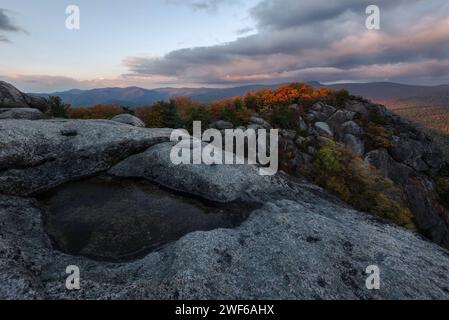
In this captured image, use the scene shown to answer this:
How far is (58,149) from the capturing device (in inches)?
Result: 992

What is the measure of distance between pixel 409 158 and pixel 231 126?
50.3 metres

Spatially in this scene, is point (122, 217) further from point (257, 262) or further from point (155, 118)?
point (155, 118)

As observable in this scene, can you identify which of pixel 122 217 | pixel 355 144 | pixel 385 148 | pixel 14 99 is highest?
pixel 14 99

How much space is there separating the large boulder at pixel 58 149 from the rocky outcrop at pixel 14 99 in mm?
23585

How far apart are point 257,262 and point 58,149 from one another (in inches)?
857

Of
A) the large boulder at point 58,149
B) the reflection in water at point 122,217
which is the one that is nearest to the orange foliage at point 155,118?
the large boulder at point 58,149

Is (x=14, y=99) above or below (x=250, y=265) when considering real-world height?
above

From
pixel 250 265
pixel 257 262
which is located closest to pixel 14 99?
pixel 250 265

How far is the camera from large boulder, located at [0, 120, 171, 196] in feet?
72.3

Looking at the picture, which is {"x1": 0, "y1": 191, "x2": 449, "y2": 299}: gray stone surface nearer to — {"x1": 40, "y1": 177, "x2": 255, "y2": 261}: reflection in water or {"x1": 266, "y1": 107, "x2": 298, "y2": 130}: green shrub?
{"x1": 40, "y1": 177, "x2": 255, "y2": 261}: reflection in water

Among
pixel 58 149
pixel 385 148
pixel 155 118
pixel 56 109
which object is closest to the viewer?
pixel 58 149

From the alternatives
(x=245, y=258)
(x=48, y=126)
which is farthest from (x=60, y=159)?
(x=245, y=258)
